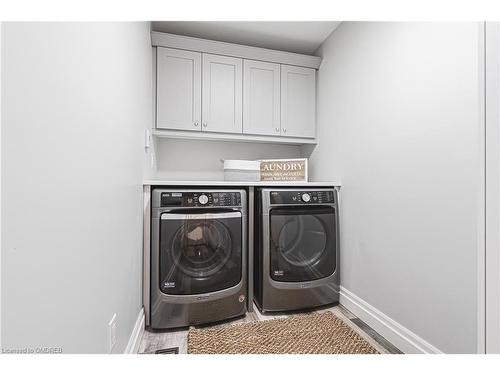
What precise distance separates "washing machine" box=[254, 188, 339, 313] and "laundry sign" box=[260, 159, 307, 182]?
0.32m

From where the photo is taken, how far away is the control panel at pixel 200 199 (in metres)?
1.51

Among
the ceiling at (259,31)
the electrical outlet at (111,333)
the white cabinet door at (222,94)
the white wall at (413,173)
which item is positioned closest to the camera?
the electrical outlet at (111,333)

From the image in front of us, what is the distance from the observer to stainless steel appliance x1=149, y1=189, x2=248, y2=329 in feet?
4.84

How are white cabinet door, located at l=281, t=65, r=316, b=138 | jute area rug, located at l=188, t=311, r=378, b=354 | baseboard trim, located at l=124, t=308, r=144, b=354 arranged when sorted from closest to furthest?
baseboard trim, located at l=124, t=308, r=144, b=354 < jute area rug, located at l=188, t=311, r=378, b=354 < white cabinet door, located at l=281, t=65, r=316, b=138

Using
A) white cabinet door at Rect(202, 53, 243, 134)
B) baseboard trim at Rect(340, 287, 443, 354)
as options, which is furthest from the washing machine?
white cabinet door at Rect(202, 53, 243, 134)

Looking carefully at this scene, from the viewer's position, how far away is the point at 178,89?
2014mm

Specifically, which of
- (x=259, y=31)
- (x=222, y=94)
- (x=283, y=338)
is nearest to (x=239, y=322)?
(x=283, y=338)

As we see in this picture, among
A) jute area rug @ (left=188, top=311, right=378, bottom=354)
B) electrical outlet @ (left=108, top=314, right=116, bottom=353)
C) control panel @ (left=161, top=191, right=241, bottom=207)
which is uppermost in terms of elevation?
control panel @ (left=161, top=191, right=241, bottom=207)

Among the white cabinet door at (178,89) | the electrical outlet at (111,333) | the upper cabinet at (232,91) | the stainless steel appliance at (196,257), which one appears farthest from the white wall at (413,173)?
the electrical outlet at (111,333)

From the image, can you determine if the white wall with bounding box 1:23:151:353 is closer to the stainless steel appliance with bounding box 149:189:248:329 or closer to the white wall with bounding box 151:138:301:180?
the stainless steel appliance with bounding box 149:189:248:329

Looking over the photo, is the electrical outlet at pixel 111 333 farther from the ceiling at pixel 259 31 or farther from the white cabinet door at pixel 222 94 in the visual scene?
the ceiling at pixel 259 31

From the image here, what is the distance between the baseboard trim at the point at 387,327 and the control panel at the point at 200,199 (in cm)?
115
